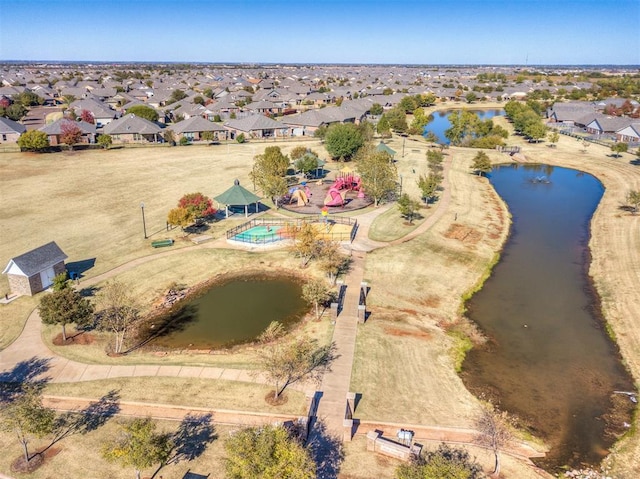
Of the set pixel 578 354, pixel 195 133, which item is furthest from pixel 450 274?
pixel 195 133

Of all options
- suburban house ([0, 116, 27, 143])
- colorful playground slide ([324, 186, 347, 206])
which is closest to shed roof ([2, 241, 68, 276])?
colorful playground slide ([324, 186, 347, 206])

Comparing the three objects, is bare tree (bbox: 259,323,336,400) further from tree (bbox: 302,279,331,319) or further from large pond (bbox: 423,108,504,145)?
large pond (bbox: 423,108,504,145)

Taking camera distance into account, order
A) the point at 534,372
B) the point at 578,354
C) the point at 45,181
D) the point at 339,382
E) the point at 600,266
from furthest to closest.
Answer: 1. the point at 45,181
2. the point at 600,266
3. the point at 578,354
4. the point at 534,372
5. the point at 339,382

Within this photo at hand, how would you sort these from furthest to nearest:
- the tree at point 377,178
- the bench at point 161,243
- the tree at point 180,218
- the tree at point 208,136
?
the tree at point 208,136 → the tree at point 377,178 → the tree at point 180,218 → the bench at point 161,243

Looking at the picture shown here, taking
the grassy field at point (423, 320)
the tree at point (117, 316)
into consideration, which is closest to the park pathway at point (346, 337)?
the grassy field at point (423, 320)

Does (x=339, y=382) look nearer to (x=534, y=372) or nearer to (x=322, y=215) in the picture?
(x=534, y=372)

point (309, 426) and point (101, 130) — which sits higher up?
point (101, 130)

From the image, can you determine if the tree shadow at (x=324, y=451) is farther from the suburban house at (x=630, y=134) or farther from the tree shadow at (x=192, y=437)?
the suburban house at (x=630, y=134)

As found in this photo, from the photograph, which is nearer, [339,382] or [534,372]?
[339,382]
